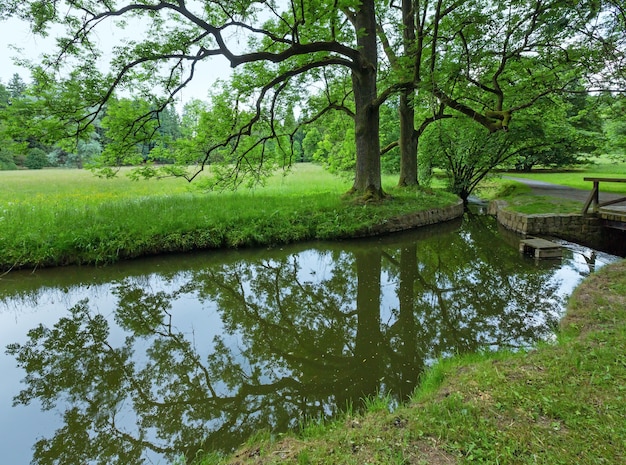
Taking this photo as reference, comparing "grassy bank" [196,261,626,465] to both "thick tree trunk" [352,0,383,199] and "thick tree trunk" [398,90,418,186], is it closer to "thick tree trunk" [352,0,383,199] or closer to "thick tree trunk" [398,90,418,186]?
"thick tree trunk" [352,0,383,199]

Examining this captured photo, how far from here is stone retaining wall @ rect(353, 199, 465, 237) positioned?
9914mm

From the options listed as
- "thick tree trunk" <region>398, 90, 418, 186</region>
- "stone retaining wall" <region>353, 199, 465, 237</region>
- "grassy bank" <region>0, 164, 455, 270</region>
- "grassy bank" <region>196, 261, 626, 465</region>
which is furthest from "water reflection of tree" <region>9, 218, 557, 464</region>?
"thick tree trunk" <region>398, 90, 418, 186</region>

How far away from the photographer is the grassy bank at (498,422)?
6.61ft

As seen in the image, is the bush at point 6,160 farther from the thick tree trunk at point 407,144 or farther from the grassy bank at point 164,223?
the thick tree trunk at point 407,144

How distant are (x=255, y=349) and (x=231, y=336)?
500 mm

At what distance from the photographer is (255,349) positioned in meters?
4.20

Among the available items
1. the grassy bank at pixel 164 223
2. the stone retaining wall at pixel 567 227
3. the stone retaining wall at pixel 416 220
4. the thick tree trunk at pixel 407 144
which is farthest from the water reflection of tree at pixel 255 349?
the thick tree trunk at pixel 407 144

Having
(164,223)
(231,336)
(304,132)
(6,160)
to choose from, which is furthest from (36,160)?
(231,336)

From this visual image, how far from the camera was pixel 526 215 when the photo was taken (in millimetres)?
9867

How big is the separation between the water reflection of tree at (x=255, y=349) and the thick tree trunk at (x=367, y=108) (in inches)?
196

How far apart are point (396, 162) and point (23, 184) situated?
71.6 feet

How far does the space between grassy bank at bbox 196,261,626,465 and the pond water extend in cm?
57

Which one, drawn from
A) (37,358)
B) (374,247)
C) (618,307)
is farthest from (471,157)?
(37,358)

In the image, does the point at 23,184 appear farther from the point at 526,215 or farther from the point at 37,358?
the point at 526,215
